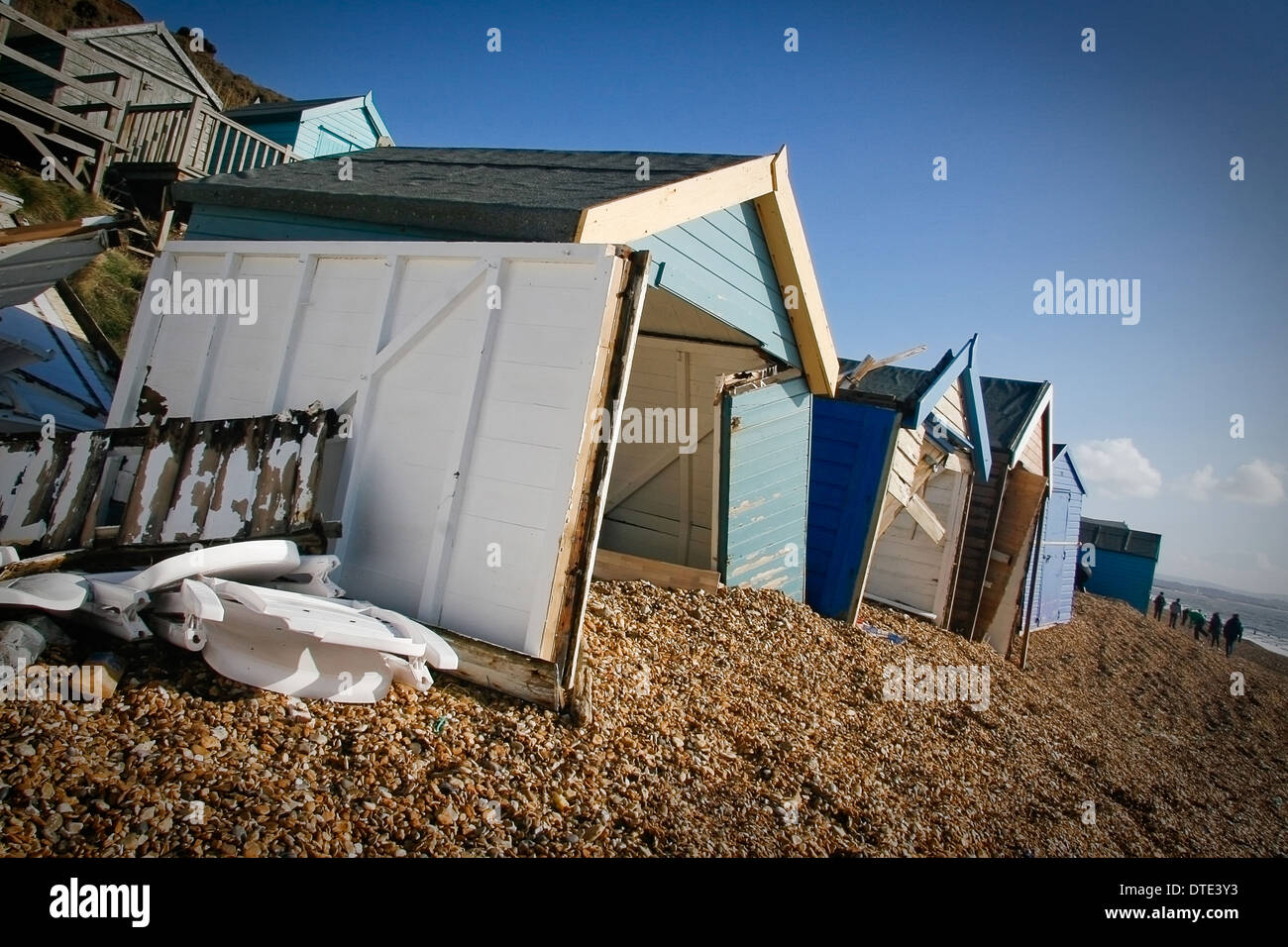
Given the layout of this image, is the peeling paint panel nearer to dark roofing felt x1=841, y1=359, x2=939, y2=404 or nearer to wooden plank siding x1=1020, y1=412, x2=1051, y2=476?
dark roofing felt x1=841, y1=359, x2=939, y2=404

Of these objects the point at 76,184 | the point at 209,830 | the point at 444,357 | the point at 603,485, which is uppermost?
the point at 76,184

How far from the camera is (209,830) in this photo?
96.0 inches

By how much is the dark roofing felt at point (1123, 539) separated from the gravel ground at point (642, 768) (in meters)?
22.9

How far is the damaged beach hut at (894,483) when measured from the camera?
30.8 feet

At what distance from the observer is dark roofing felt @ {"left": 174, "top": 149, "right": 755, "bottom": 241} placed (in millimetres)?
4715

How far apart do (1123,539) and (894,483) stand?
83.0 feet

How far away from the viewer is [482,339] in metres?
4.46

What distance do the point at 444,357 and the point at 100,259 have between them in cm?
1076

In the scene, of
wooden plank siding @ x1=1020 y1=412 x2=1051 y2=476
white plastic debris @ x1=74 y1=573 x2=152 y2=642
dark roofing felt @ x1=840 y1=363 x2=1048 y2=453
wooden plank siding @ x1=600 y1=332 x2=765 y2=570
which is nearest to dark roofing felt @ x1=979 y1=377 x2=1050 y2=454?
dark roofing felt @ x1=840 y1=363 x2=1048 y2=453

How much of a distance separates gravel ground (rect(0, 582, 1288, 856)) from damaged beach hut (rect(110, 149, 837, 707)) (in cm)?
68

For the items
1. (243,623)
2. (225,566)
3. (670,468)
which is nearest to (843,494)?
(670,468)

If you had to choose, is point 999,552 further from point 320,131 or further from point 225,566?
point 320,131
